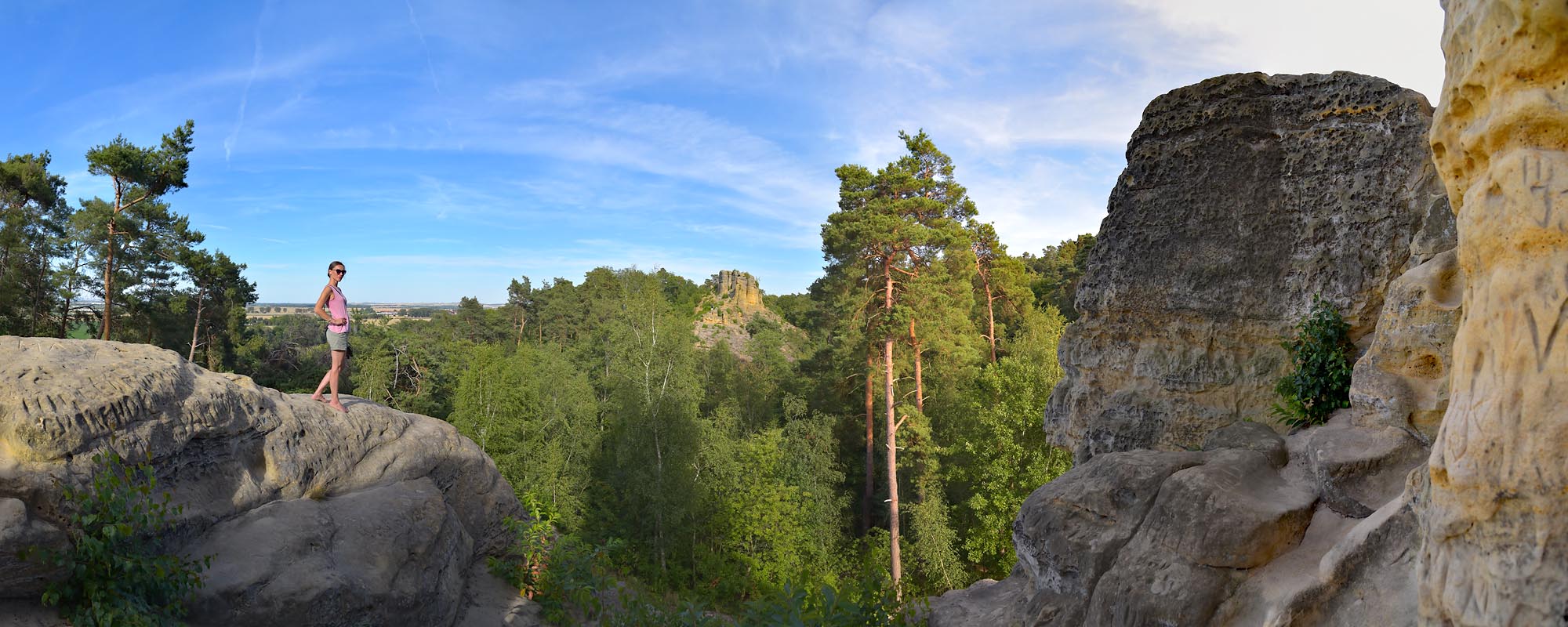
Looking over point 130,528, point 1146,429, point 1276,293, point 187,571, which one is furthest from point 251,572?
point 1276,293

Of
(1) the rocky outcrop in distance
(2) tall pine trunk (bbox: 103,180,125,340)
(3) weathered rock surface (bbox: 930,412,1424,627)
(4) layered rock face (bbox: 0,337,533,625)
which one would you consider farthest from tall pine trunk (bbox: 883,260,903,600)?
(2) tall pine trunk (bbox: 103,180,125,340)

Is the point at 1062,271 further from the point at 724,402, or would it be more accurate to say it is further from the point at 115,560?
the point at 115,560

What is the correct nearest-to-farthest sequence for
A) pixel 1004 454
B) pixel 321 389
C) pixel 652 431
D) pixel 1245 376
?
pixel 1245 376
pixel 321 389
pixel 652 431
pixel 1004 454

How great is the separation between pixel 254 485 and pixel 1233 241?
1095 centimetres

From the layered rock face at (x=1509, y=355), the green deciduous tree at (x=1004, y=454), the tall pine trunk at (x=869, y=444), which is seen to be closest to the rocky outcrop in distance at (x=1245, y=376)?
the layered rock face at (x=1509, y=355)

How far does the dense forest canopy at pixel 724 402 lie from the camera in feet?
60.6

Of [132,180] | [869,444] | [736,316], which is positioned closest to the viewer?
[132,180]

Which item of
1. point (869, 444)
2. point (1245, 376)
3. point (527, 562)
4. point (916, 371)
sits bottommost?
point (869, 444)

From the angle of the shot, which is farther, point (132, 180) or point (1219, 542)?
point (132, 180)

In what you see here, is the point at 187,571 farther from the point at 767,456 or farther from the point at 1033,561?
the point at 767,456

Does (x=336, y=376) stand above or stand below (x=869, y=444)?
above

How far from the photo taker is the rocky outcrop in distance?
4961 millimetres

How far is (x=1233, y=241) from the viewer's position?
25.6 feet

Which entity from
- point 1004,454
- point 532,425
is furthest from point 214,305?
point 1004,454
